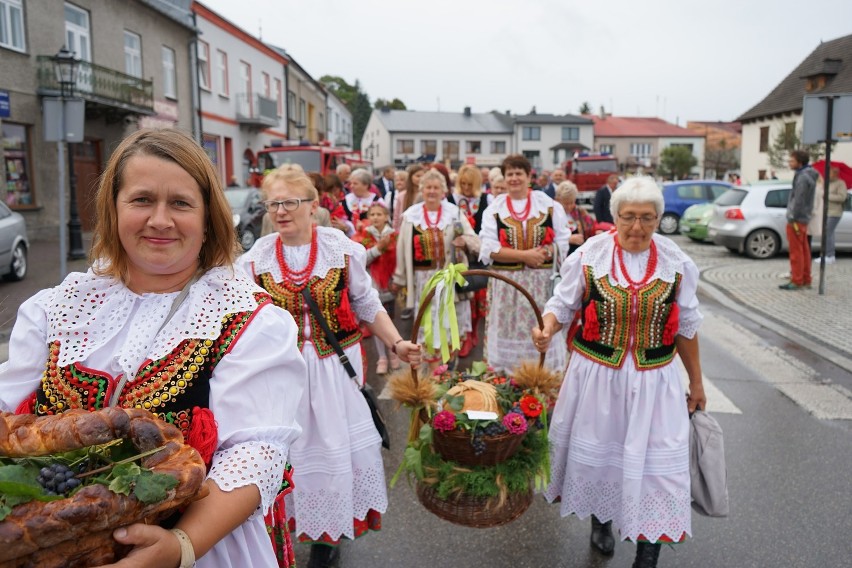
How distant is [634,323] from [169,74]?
2458 cm

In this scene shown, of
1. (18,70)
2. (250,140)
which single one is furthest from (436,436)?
(250,140)

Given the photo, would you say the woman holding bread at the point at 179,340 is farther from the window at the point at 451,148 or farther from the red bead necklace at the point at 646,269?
the window at the point at 451,148

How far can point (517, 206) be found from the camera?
6199 mm

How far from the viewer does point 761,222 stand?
590 inches

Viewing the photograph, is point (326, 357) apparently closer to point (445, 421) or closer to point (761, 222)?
point (445, 421)

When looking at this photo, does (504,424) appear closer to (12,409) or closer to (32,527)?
(12,409)

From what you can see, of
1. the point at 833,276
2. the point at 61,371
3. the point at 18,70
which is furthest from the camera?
the point at 18,70

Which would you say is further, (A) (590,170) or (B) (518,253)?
(A) (590,170)

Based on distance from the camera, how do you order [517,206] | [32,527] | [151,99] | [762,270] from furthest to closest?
[151,99] < [762,270] < [517,206] < [32,527]

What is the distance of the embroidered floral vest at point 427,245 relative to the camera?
6.69 metres

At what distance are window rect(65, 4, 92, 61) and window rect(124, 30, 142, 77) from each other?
6.53 feet

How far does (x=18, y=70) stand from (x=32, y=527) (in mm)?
18467

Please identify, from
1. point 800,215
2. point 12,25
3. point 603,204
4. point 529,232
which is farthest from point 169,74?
point 529,232

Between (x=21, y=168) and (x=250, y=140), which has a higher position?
(x=250, y=140)
